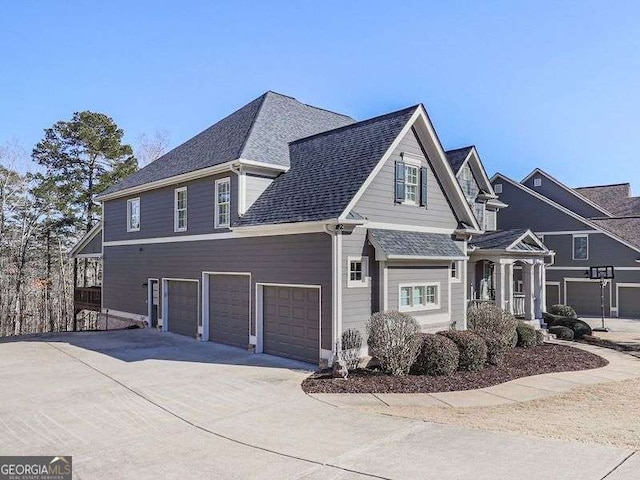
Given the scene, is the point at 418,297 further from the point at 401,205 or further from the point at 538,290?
the point at 538,290

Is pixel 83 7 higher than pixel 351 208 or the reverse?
higher

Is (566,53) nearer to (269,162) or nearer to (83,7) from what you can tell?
(269,162)

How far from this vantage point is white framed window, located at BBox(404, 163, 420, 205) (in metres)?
14.2

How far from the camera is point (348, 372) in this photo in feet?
37.8

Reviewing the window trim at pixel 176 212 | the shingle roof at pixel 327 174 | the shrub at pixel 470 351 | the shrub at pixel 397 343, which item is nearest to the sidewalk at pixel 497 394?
the shrub at pixel 470 351

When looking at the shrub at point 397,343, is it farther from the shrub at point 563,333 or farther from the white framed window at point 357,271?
the shrub at point 563,333

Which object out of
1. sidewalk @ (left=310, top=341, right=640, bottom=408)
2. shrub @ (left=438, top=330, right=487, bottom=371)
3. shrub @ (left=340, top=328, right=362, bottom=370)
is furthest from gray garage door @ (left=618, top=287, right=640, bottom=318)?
shrub @ (left=340, top=328, right=362, bottom=370)

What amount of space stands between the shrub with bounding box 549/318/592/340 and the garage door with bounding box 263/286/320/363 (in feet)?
43.9

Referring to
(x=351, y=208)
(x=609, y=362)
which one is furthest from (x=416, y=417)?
(x=609, y=362)

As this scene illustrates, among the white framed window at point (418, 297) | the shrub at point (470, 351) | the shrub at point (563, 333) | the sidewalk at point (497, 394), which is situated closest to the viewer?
the sidewalk at point (497, 394)

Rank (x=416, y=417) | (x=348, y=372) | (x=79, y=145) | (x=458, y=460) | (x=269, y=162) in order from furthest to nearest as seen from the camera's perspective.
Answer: (x=79, y=145) → (x=269, y=162) → (x=348, y=372) → (x=416, y=417) → (x=458, y=460)

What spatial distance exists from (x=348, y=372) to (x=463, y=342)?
122 inches

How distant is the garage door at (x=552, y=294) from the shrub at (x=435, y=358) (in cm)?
2328

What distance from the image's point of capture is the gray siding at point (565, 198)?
111ft
